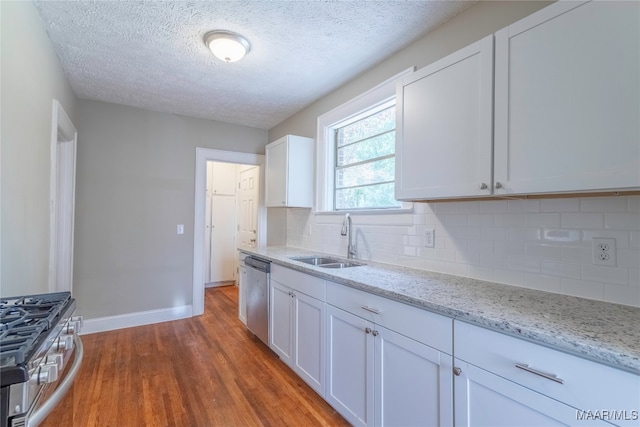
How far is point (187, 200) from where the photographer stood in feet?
12.3

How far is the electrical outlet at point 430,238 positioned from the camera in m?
→ 1.96

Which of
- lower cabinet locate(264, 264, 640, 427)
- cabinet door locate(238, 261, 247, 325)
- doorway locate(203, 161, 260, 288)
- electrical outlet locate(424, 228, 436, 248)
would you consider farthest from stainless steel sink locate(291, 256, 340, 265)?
doorway locate(203, 161, 260, 288)

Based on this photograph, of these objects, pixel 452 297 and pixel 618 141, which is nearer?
pixel 618 141

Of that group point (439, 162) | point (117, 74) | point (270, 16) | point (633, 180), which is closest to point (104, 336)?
point (117, 74)

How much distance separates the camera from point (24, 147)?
1.68m

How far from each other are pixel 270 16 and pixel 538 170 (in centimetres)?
171

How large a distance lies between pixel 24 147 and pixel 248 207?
3.26 metres

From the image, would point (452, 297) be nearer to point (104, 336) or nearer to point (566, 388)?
point (566, 388)

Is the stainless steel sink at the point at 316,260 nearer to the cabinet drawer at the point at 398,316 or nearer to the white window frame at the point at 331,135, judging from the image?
the white window frame at the point at 331,135

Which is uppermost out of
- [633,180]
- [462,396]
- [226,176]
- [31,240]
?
[226,176]

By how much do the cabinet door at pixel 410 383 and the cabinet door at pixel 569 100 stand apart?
80 centimetres

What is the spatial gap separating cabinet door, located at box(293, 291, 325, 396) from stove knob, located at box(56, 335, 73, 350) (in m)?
1.28

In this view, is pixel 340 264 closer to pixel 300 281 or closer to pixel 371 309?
pixel 300 281

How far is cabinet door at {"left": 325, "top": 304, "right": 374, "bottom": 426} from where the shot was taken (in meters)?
1.60
